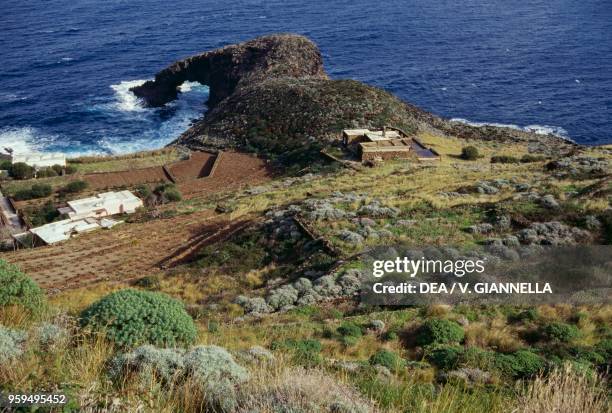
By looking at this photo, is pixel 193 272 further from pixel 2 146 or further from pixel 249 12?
pixel 249 12

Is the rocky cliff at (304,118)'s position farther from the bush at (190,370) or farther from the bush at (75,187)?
the bush at (190,370)

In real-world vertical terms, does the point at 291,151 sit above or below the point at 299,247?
A: below

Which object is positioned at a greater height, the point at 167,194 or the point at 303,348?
the point at 303,348

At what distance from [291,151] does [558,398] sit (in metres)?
52.1

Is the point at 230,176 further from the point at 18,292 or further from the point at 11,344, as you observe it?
the point at 11,344

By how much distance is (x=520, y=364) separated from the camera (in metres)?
13.4

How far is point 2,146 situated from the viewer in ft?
243

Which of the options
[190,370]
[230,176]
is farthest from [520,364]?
[230,176]

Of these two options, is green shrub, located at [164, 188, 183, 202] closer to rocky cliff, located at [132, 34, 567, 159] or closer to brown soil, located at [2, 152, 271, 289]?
brown soil, located at [2, 152, 271, 289]

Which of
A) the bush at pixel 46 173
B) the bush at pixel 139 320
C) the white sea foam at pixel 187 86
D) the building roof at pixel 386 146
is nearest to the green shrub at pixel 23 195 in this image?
the bush at pixel 46 173

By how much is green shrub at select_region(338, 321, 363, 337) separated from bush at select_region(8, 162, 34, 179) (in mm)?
52453

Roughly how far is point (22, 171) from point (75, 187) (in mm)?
10409

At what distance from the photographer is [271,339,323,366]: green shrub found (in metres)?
12.3

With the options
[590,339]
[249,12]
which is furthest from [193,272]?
[249,12]
